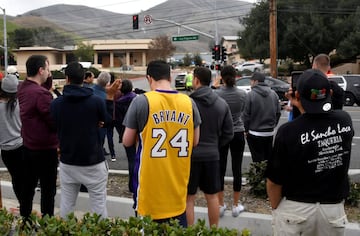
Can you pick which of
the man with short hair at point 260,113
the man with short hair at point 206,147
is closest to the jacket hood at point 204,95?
the man with short hair at point 206,147

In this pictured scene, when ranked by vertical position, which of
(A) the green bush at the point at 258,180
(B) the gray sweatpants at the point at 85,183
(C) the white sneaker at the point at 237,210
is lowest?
(C) the white sneaker at the point at 237,210

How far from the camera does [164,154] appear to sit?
3.44 metres

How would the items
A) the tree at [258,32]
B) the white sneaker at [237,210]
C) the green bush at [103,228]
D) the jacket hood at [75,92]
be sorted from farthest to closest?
1. the tree at [258,32]
2. the white sneaker at [237,210]
3. the jacket hood at [75,92]
4. the green bush at [103,228]

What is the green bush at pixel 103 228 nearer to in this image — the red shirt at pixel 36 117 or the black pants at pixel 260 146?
the red shirt at pixel 36 117

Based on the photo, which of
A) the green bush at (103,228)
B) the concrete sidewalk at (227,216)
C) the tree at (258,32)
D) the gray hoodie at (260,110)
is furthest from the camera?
the tree at (258,32)

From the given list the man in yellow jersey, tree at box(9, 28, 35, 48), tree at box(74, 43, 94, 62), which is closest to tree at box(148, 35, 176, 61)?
tree at box(74, 43, 94, 62)

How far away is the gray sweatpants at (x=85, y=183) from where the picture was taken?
13.9 ft

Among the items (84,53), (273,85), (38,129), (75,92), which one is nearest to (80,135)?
(75,92)

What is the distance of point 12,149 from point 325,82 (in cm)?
359

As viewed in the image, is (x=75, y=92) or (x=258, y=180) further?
(x=258, y=180)

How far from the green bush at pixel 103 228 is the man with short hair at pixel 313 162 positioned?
451 millimetres

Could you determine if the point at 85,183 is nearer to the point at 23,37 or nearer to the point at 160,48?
the point at 160,48

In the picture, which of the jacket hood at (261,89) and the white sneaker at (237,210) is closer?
the white sneaker at (237,210)

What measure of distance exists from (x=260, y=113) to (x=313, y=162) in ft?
Result: 10.5
